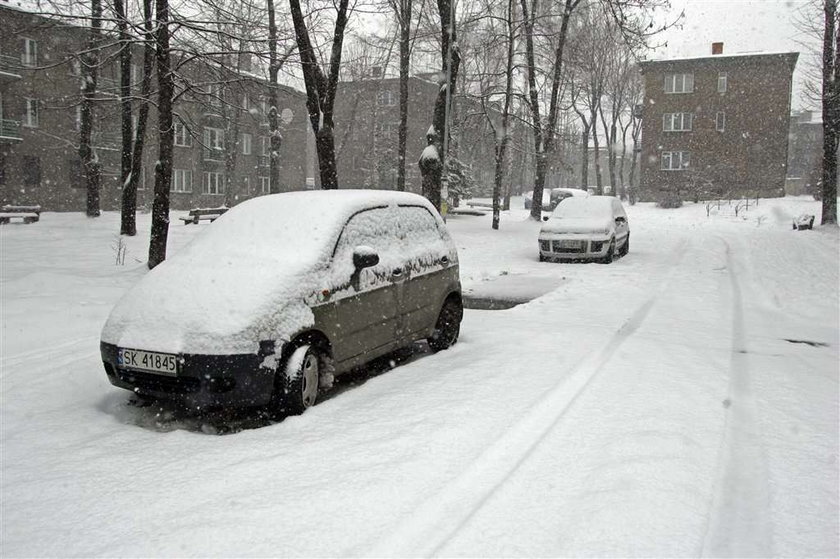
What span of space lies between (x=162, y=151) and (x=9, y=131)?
25.6 meters

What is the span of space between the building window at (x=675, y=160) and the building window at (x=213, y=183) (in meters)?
33.2

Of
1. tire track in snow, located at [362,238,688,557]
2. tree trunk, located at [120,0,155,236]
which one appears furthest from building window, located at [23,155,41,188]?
tire track in snow, located at [362,238,688,557]

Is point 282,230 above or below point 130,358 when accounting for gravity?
above

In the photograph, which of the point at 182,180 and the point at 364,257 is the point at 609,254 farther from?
the point at 182,180

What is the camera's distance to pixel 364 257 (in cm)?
536

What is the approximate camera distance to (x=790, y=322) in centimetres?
898

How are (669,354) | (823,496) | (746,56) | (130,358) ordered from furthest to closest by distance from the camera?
(746,56) → (669,354) → (130,358) → (823,496)

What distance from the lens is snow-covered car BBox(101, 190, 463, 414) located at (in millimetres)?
4496

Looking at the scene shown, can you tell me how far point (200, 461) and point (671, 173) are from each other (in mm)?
49858

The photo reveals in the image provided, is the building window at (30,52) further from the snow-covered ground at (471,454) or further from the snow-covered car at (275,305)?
the snow-covered car at (275,305)

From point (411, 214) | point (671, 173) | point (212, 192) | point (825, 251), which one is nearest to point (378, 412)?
point (411, 214)

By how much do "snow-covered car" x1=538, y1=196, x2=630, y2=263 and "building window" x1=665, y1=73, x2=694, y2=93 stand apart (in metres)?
36.0

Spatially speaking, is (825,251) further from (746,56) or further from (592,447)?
(746,56)

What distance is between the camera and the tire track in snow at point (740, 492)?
121 inches
